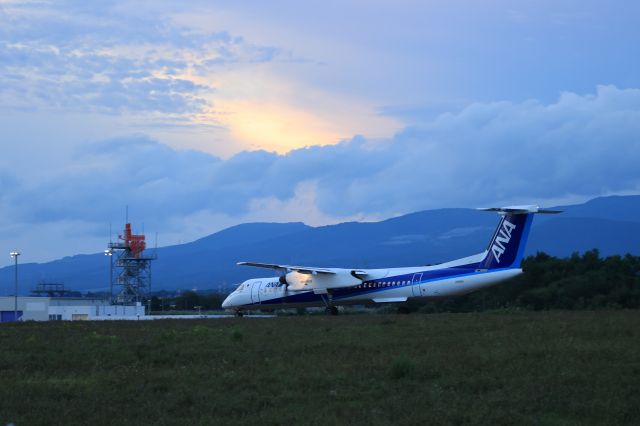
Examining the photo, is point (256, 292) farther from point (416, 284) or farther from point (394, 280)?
point (416, 284)

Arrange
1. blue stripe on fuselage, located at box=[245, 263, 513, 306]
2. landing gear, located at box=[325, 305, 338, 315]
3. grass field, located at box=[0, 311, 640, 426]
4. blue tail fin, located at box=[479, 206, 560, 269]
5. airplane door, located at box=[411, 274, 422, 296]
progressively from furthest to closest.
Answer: landing gear, located at box=[325, 305, 338, 315] < airplane door, located at box=[411, 274, 422, 296] < blue stripe on fuselage, located at box=[245, 263, 513, 306] < blue tail fin, located at box=[479, 206, 560, 269] < grass field, located at box=[0, 311, 640, 426]

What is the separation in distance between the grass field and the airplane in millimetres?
19207

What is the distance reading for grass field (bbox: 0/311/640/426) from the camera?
41.5ft

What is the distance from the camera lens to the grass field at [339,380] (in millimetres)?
12648

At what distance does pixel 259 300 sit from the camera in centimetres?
5709

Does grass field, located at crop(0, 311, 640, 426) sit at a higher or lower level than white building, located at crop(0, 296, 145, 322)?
lower

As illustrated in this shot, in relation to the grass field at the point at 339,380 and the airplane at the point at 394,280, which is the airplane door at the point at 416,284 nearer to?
the airplane at the point at 394,280

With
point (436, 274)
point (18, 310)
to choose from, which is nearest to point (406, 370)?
point (436, 274)

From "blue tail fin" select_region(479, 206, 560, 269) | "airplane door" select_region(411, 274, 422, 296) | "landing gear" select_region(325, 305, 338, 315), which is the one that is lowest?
"landing gear" select_region(325, 305, 338, 315)

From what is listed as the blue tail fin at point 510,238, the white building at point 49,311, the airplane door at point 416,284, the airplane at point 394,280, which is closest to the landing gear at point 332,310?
the airplane at point 394,280

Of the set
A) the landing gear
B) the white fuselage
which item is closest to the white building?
the white fuselage

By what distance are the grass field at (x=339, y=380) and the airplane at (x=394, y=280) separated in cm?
1921

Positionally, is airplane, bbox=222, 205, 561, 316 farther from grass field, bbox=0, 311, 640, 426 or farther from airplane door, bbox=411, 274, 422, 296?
grass field, bbox=0, 311, 640, 426

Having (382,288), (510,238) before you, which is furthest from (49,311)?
(510,238)
